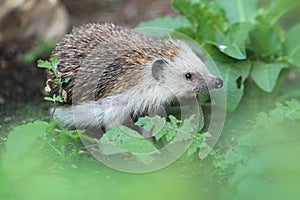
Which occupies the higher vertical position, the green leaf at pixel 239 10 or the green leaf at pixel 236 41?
the green leaf at pixel 239 10

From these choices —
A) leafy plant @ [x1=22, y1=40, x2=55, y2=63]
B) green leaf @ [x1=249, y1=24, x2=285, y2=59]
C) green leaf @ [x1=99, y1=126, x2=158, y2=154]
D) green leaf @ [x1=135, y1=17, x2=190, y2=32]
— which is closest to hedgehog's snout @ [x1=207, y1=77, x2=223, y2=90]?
green leaf @ [x1=99, y1=126, x2=158, y2=154]

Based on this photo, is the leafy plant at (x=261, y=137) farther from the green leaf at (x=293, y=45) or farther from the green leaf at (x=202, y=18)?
the green leaf at (x=202, y=18)

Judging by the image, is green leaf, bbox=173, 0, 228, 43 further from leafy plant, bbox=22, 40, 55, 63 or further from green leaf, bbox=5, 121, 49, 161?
green leaf, bbox=5, 121, 49, 161

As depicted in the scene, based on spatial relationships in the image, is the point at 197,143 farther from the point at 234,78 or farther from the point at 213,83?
the point at 234,78

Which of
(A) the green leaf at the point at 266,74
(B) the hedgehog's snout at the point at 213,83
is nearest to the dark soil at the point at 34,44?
(B) the hedgehog's snout at the point at 213,83

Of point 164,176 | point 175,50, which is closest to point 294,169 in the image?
point 164,176

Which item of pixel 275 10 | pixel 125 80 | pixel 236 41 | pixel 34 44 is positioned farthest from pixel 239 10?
pixel 34 44

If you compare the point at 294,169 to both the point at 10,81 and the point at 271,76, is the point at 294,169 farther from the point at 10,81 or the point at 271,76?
the point at 10,81
